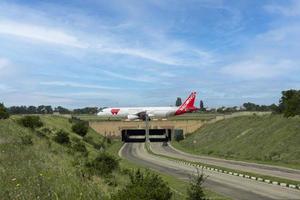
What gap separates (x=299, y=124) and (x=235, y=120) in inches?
1913

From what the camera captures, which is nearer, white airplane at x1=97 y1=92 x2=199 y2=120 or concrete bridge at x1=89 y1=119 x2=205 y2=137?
concrete bridge at x1=89 y1=119 x2=205 y2=137

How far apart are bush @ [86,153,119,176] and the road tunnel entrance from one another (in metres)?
110

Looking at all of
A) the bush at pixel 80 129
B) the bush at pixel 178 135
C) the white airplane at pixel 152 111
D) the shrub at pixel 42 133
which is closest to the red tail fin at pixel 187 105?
the white airplane at pixel 152 111

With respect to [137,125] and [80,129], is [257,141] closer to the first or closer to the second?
[80,129]

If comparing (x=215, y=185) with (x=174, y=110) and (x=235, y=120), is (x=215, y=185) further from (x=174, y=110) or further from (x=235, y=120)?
(x=174, y=110)

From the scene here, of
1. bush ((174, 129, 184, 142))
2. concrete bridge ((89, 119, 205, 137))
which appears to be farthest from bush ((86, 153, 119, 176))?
concrete bridge ((89, 119, 205, 137))

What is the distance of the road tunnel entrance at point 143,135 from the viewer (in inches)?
5669

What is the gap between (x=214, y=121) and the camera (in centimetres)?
13588

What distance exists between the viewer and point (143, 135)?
484ft

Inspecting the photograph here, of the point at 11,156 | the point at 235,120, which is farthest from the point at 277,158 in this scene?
the point at 235,120

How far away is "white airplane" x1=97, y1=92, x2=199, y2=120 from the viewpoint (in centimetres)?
15850

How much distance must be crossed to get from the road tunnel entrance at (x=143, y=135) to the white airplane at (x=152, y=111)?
8009 millimetres

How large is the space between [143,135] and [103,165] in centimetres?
11864

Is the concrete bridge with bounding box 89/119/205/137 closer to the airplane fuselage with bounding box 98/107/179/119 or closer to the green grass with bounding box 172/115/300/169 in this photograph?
the airplane fuselage with bounding box 98/107/179/119
